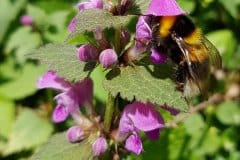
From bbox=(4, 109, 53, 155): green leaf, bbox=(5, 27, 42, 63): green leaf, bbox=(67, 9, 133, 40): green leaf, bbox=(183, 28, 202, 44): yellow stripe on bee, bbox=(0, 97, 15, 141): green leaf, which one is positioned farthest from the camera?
bbox=(5, 27, 42, 63): green leaf

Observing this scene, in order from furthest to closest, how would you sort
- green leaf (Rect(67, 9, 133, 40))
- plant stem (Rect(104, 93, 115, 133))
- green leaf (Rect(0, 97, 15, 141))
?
green leaf (Rect(0, 97, 15, 141))
plant stem (Rect(104, 93, 115, 133))
green leaf (Rect(67, 9, 133, 40))

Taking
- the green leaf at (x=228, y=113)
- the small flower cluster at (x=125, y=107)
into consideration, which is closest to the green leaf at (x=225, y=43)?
the green leaf at (x=228, y=113)

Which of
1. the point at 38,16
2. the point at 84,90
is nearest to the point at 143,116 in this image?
the point at 84,90

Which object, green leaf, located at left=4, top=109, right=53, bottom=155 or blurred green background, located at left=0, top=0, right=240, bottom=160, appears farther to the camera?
green leaf, located at left=4, top=109, right=53, bottom=155

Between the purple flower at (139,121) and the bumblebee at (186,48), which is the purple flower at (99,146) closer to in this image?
the purple flower at (139,121)

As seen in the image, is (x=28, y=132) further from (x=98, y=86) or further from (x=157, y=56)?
(x=157, y=56)

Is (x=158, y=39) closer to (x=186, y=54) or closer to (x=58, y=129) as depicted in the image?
(x=186, y=54)

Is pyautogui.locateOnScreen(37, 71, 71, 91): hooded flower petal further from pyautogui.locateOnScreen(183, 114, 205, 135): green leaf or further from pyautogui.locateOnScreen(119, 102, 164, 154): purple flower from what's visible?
pyautogui.locateOnScreen(183, 114, 205, 135): green leaf

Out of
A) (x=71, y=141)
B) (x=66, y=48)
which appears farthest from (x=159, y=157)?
(x=66, y=48)

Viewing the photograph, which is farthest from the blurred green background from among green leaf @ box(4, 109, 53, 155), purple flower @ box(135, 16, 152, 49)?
purple flower @ box(135, 16, 152, 49)
